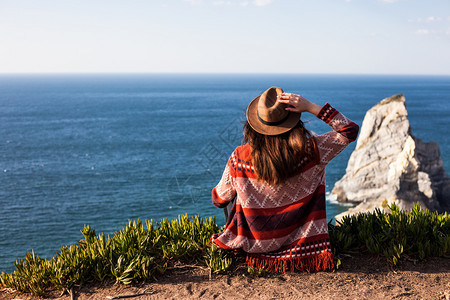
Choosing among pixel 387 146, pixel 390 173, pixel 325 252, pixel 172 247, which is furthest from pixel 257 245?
pixel 387 146

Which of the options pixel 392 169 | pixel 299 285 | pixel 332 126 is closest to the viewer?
pixel 332 126

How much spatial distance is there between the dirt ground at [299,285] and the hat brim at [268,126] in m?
1.75

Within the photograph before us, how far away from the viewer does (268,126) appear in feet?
13.6

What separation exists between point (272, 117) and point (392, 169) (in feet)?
110

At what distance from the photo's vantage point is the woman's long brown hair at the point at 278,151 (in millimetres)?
4164

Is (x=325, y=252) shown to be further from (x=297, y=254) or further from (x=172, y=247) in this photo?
(x=172, y=247)

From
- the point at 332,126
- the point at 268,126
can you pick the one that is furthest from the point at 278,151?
the point at 332,126

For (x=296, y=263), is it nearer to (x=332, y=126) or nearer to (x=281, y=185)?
(x=281, y=185)

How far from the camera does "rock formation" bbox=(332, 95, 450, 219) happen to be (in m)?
31.8

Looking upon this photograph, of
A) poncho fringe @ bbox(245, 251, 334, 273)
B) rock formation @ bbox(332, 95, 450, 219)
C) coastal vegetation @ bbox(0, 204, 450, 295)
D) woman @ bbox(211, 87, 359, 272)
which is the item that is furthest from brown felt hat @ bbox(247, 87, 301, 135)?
rock formation @ bbox(332, 95, 450, 219)

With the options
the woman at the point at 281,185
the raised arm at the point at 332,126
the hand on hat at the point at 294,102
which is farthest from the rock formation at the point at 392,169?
the hand on hat at the point at 294,102

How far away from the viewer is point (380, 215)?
5.70 meters

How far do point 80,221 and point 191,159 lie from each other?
23198mm

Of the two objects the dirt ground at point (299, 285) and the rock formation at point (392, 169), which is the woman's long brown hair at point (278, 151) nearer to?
the dirt ground at point (299, 285)
